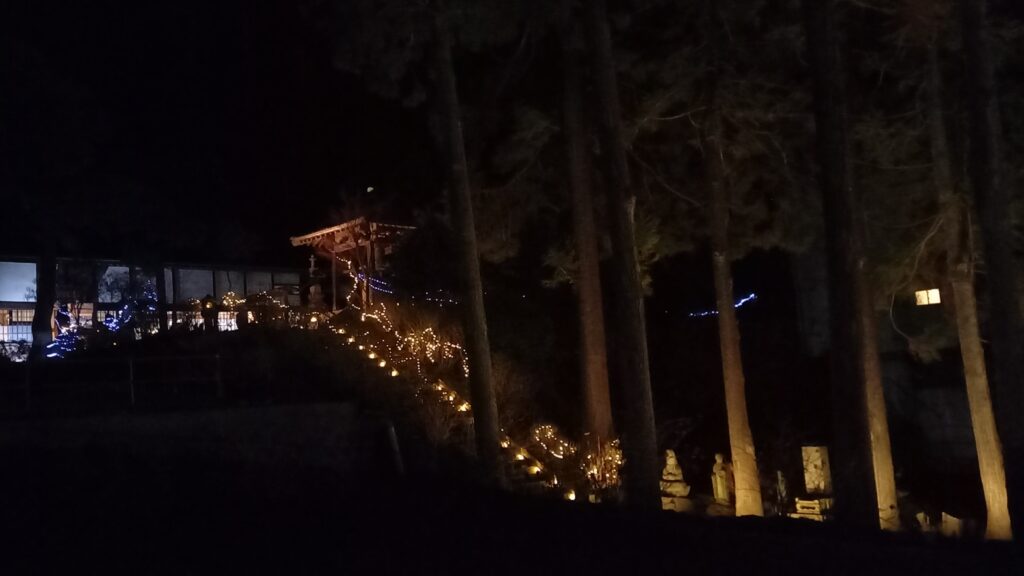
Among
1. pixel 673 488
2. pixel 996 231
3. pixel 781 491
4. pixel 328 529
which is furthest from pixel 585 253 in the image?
pixel 328 529

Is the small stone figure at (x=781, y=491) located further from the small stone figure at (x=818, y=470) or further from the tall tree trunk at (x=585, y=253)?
the tall tree trunk at (x=585, y=253)

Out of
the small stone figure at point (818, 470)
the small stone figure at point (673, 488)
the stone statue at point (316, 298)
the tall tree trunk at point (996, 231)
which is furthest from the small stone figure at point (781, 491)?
the stone statue at point (316, 298)

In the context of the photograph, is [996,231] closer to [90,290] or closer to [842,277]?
[842,277]

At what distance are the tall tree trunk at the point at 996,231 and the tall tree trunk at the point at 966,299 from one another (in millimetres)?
4173

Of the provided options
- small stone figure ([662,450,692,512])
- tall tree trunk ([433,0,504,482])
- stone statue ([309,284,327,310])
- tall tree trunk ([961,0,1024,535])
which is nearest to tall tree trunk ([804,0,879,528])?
tall tree trunk ([961,0,1024,535])

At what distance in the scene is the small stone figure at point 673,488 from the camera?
1930cm

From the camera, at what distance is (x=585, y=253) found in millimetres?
19047

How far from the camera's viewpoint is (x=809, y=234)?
57.3 ft

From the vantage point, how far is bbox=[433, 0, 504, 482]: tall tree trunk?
1395 cm

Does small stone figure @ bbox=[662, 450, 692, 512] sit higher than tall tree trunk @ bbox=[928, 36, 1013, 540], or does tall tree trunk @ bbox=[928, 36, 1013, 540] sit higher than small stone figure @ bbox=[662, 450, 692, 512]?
tall tree trunk @ bbox=[928, 36, 1013, 540]

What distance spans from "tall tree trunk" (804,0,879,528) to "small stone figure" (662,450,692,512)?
8393 millimetres

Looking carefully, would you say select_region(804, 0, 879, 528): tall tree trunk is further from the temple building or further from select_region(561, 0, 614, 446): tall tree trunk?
the temple building

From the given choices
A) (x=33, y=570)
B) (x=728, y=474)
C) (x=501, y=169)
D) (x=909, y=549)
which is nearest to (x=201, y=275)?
(x=501, y=169)

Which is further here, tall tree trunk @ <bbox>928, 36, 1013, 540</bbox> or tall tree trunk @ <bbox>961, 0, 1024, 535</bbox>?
tall tree trunk @ <bbox>928, 36, 1013, 540</bbox>
